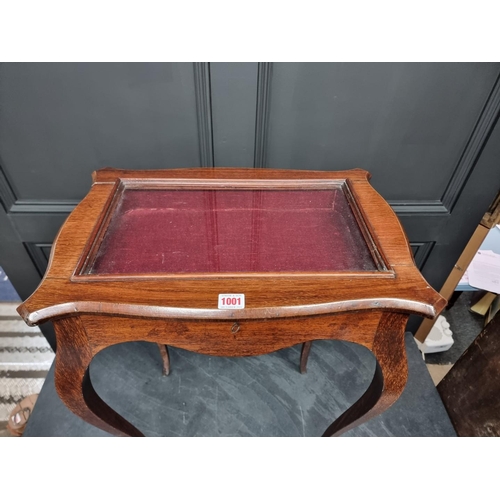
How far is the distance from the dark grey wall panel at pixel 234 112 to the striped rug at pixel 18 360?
3.67 feet

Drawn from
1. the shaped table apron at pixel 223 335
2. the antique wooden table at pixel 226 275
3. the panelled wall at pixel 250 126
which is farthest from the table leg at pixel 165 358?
the panelled wall at pixel 250 126

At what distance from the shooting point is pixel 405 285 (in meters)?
0.64

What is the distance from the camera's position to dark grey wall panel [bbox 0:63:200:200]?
913mm

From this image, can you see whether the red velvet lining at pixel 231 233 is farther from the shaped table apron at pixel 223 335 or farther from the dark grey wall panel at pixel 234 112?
the dark grey wall panel at pixel 234 112

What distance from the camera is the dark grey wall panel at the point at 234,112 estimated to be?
917 mm

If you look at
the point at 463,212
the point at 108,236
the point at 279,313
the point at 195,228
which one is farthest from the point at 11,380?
the point at 463,212

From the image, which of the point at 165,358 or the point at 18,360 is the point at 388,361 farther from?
the point at 18,360

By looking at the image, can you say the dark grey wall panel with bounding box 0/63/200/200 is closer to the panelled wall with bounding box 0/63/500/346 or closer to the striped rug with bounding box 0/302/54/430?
the panelled wall with bounding box 0/63/500/346

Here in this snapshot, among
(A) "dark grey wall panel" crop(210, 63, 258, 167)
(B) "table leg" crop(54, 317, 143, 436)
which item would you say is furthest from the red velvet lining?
(A) "dark grey wall panel" crop(210, 63, 258, 167)

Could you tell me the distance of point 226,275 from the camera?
65cm

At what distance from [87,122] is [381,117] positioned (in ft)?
2.76

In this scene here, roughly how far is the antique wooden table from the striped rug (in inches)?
29.5

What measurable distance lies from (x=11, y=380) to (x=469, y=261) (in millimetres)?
1835

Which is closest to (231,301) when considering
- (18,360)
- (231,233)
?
(231,233)
